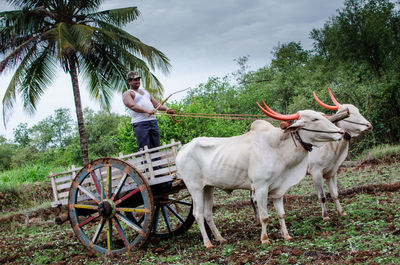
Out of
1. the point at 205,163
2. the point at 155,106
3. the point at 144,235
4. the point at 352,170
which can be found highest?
the point at 155,106

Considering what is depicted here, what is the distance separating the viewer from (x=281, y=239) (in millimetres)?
5301

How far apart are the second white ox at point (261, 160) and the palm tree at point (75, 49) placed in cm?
784

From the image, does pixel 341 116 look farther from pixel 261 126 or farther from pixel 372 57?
pixel 372 57

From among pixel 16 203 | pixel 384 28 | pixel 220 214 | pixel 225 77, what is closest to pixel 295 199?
pixel 220 214

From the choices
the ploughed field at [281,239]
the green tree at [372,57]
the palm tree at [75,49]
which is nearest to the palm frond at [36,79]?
the palm tree at [75,49]

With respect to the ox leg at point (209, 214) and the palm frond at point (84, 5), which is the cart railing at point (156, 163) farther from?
the palm frond at point (84, 5)

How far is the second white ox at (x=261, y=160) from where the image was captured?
203 inches

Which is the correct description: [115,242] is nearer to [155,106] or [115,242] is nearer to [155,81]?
[155,106]

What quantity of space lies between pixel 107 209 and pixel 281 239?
2.36 metres

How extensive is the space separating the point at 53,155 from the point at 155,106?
3124 centimetres

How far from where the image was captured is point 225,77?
28969 millimetres

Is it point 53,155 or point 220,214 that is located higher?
point 53,155

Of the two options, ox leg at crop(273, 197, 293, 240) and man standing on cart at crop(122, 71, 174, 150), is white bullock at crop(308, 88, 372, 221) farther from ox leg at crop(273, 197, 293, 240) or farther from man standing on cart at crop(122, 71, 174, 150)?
man standing on cart at crop(122, 71, 174, 150)

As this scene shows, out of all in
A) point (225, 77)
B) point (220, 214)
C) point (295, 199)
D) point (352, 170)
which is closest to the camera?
point (220, 214)
